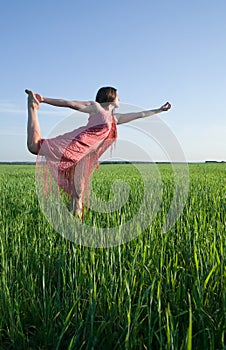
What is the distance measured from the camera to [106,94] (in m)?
3.47

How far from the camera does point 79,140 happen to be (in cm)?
335

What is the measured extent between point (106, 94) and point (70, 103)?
339 millimetres

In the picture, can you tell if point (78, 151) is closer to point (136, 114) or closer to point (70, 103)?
point (70, 103)

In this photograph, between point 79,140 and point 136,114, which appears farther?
point 136,114

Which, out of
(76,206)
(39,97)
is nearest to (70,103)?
(39,97)

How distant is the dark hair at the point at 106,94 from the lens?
3.47 m

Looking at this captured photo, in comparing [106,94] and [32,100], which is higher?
[106,94]

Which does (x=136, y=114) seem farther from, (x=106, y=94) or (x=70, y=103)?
(x=70, y=103)

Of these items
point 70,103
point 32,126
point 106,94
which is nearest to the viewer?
point 32,126

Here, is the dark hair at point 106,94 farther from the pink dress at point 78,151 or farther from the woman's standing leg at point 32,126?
the woman's standing leg at point 32,126

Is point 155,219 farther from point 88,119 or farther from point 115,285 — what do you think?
point 115,285

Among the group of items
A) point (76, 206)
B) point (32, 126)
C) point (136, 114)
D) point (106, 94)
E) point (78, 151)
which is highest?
point (106, 94)

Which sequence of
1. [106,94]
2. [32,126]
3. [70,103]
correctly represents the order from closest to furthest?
[32,126] → [70,103] → [106,94]

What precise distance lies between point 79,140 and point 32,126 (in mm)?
410
